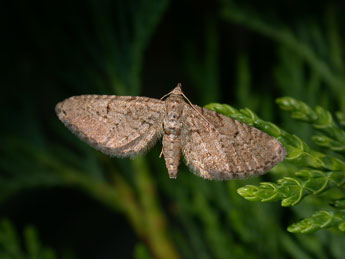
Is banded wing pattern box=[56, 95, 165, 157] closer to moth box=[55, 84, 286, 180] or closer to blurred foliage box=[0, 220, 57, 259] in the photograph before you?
moth box=[55, 84, 286, 180]

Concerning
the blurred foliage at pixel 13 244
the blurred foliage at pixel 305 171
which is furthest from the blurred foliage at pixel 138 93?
the blurred foliage at pixel 305 171

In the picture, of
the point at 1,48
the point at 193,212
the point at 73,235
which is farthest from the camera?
the point at 73,235

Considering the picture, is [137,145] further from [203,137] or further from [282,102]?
[282,102]

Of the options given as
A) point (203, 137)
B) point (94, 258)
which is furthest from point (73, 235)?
point (203, 137)

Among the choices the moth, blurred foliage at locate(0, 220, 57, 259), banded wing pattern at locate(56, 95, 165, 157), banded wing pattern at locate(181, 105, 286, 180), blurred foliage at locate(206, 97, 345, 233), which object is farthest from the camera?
blurred foliage at locate(0, 220, 57, 259)

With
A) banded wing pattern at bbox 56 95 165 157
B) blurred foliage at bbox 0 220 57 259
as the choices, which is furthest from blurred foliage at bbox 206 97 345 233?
blurred foliage at bbox 0 220 57 259

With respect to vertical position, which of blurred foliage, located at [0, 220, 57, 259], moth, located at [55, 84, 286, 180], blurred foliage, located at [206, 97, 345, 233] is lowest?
blurred foliage, located at [0, 220, 57, 259]

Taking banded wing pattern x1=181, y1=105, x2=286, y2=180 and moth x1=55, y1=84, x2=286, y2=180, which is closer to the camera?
banded wing pattern x1=181, y1=105, x2=286, y2=180

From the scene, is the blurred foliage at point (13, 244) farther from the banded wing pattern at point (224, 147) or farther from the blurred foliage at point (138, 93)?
the banded wing pattern at point (224, 147)
